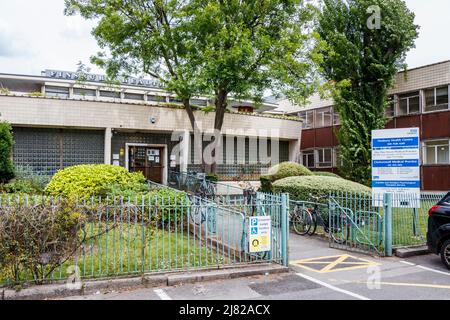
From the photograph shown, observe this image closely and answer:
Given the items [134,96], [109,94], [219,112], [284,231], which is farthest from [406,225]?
[109,94]

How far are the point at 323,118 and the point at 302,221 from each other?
16873mm

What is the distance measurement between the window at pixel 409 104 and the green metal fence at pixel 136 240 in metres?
16.7

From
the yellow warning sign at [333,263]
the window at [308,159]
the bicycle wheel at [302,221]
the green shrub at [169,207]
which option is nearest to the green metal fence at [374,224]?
the bicycle wheel at [302,221]

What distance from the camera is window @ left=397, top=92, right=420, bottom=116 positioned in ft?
70.3

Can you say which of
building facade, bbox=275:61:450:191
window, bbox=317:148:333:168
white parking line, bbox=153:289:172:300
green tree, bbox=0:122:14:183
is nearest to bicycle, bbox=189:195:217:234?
white parking line, bbox=153:289:172:300

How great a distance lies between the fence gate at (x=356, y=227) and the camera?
9.11 meters

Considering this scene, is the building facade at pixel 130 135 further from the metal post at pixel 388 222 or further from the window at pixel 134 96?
the metal post at pixel 388 222

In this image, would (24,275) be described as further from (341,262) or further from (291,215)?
(291,215)

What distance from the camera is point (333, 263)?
8.27 metres

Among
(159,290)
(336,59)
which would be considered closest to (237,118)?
(336,59)

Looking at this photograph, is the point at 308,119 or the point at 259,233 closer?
the point at 259,233

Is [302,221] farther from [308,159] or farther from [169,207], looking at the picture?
[308,159]

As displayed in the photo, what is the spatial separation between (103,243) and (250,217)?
3027mm

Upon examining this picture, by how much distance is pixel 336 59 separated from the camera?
20062mm
